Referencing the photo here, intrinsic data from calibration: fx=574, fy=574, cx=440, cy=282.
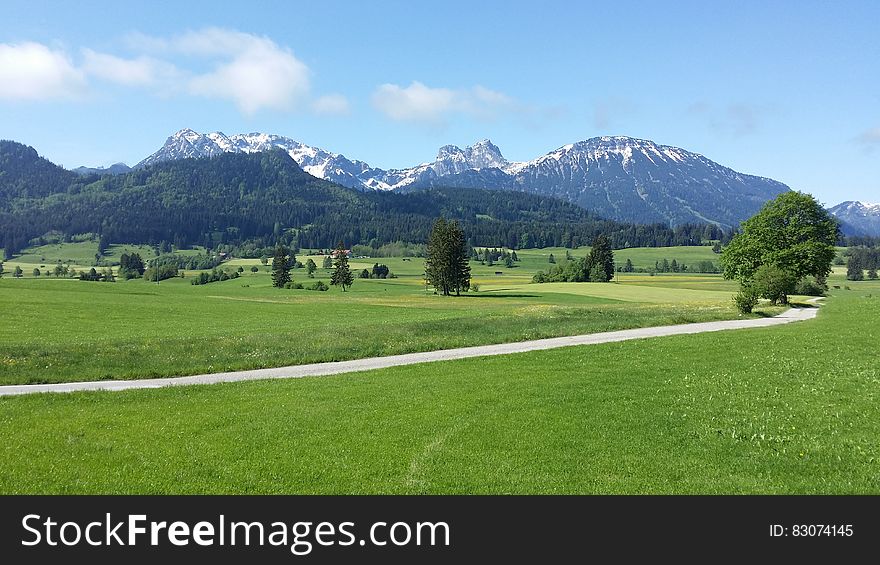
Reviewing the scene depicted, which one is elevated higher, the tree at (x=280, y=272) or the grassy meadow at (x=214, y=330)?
the tree at (x=280, y=272)

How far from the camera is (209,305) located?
75875 mm

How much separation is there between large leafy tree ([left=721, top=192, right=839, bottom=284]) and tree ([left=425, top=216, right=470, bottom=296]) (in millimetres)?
47962

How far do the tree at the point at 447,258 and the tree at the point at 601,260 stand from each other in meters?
54.1

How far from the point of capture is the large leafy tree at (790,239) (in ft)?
234

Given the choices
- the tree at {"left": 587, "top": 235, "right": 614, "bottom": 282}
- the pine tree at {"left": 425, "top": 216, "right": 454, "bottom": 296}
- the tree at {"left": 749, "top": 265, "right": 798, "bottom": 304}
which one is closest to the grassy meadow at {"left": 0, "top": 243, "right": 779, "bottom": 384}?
the tree at {"left": 749, "top": 265, "right": 798, "bottom": 304}

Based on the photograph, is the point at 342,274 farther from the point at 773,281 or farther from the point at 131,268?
the point at 131,268

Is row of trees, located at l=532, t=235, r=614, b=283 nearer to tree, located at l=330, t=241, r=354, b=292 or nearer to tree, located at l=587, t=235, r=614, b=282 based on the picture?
tree, located at l=587, t=235, r=614, b=282

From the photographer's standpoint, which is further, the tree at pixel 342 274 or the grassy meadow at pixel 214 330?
the tree at pixel 342 274

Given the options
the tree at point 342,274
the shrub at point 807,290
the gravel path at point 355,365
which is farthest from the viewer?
the tree at point 342,274

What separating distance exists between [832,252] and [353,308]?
204ft

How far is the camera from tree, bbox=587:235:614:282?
15088 cm

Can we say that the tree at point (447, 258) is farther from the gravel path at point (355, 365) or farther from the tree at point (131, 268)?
the tree at point (131, 268)

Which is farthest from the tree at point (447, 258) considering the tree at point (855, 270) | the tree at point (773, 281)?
the tree at point (855, 270)

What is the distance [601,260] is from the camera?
152875mm
